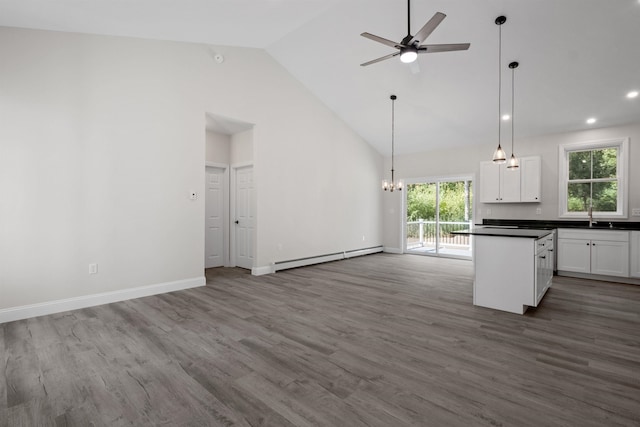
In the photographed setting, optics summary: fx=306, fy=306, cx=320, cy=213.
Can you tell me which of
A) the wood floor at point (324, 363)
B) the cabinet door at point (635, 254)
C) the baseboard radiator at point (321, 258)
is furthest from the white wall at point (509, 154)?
the wood floor at point (324, 363)

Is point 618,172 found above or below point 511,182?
above

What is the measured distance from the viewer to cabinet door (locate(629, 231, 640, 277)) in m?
5.07

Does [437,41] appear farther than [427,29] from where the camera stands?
Yes

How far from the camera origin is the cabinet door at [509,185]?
21.1 ft

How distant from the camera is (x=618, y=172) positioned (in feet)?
18.9

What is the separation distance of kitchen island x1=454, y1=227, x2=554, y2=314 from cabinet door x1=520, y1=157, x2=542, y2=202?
8.92 feet

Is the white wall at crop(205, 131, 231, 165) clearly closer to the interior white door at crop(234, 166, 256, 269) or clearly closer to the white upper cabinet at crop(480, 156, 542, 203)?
the interior white door at crop(234, 166, 256, 269)

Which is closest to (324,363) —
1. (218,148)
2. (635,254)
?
(218,148)

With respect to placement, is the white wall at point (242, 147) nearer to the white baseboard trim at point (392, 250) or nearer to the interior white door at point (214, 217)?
the interior white door at point (214, 217)

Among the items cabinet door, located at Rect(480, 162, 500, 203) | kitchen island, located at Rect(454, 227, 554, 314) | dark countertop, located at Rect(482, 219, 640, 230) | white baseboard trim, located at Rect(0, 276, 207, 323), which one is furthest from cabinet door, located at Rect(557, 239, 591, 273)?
white baseboard trim, located at Rect(0, 276, 207, 323)

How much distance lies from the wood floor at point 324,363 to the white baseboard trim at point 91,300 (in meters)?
0.15

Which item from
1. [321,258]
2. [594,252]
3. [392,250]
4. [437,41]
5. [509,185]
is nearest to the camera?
[437,41]

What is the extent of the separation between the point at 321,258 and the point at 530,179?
15.3ft

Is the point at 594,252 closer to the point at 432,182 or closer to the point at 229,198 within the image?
the point at 432,182
